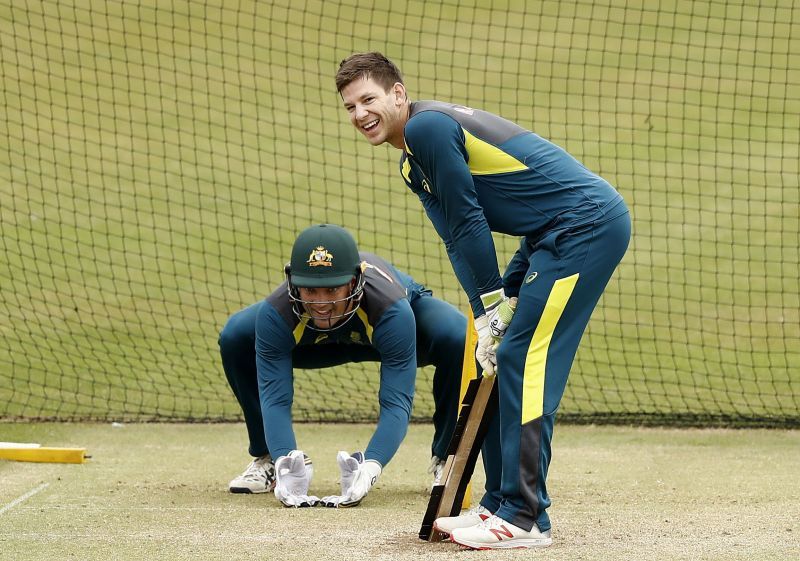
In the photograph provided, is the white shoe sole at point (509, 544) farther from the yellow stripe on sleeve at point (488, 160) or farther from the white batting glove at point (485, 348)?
the yellow stripe on sleeve at point (488, 160)

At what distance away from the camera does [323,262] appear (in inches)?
188

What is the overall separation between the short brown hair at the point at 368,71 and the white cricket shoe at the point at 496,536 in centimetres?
150

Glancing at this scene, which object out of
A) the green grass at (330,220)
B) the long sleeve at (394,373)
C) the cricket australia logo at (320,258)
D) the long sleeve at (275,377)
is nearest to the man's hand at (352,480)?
the long sleeve at (394,373)

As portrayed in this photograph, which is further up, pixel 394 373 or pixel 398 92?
pixel 398 92

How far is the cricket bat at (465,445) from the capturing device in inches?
168

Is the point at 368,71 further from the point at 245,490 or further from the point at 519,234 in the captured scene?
the point at 245,490

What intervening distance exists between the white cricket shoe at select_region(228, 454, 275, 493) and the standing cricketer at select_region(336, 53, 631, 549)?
1.55m

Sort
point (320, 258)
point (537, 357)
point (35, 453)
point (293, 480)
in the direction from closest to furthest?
point (537, 357) → point (320, 258) → point (293, 480) → point (35, 453)

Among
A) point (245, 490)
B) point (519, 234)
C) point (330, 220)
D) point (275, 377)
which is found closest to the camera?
point (519, 234)

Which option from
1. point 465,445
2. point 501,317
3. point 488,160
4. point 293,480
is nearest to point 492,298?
point 501,317

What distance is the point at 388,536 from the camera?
426cm

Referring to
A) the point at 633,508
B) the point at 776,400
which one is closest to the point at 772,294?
the point at 776,400

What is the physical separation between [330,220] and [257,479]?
23.3 feet

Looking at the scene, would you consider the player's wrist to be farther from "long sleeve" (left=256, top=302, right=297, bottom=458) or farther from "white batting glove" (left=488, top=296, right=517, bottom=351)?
"long sleeve" (left=256, top=302, right=297, bottom=458)
